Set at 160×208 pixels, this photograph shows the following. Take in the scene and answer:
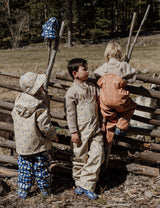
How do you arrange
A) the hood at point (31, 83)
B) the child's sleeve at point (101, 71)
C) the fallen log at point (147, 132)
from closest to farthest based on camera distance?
1. the hood at point (31, 83)
2. the child's sleeve at point (101, 71)
3. the fallen log at point (147, 132)

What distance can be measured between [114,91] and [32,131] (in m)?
1.03

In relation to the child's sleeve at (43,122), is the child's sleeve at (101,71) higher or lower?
higher

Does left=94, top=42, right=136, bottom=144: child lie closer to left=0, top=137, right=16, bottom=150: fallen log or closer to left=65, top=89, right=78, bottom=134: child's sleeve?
left=65, top=89, right=78, bottom=134: child's sleeve

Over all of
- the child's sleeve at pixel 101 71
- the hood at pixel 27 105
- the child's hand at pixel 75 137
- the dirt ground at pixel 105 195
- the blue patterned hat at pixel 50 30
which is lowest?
the dirt ground at pixel 105 195

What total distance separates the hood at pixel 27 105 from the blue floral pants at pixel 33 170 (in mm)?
524

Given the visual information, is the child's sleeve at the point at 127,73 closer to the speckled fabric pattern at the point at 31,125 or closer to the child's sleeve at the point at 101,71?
the child's sleeve at the point at 101,71

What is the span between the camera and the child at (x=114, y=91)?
10.2ft

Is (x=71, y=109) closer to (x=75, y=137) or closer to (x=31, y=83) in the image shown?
(x=75, y=137)

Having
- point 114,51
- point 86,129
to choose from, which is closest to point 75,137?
point 86,129

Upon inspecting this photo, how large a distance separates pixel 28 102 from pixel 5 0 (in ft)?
112

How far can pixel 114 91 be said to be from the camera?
311 cm

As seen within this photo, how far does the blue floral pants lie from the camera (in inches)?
123

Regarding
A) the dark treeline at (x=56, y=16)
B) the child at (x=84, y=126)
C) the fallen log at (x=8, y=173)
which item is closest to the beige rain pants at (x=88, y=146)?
the child at (x=84, y=126)

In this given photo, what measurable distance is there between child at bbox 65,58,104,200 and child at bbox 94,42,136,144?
0.44 feet
